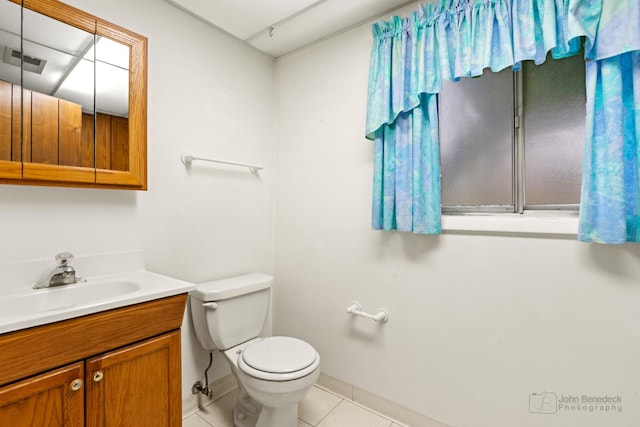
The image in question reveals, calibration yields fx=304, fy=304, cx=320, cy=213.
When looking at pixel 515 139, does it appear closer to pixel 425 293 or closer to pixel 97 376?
pixel 425 293

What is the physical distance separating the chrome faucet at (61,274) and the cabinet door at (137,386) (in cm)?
42

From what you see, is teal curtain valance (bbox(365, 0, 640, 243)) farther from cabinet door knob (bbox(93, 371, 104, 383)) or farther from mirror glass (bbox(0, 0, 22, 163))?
mirror glass (bbox(0, 0, 22, 163))

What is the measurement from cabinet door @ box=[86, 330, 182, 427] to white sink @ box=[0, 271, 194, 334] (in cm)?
20

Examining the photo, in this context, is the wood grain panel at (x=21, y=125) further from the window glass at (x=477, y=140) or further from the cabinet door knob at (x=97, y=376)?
the window glass at (x=477, y=140)

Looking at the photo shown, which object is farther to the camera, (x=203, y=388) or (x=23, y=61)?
(x=203, y=388)

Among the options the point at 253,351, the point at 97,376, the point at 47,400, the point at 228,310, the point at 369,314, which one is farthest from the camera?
the point at 369,314

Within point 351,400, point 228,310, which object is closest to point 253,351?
point 228,310

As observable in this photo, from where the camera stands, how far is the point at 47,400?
3.22 ft

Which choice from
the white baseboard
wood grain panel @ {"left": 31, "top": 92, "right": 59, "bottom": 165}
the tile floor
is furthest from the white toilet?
wood grain panel @ {"left": 31, "top": 92, "right": 59, "bottom": 165}

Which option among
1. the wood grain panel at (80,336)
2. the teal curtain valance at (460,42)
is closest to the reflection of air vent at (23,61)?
the wood grain panel at (80,336)

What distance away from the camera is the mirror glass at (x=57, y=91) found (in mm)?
1228

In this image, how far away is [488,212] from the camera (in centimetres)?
153

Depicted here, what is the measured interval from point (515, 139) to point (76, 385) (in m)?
2.04

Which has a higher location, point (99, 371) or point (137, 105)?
point (137, 105)
